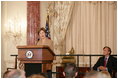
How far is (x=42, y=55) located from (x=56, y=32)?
4224mm

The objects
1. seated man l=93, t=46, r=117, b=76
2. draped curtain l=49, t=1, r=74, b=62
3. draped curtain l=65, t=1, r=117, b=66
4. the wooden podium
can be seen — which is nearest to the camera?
the wooden podium

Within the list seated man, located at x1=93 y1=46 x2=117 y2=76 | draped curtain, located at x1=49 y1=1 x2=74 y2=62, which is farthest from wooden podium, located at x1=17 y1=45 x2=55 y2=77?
draped curtain, located at x1=49 y1=1 x2=74 y2=62

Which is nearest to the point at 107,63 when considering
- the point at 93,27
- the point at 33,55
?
the point at 33,55

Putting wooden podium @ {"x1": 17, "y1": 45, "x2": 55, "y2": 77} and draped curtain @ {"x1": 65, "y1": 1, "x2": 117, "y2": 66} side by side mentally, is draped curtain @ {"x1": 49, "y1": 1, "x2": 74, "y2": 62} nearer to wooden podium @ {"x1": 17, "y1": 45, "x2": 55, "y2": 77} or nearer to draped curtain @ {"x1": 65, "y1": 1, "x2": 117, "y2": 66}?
draped curtain @ {"x1": 65, "y1": 1, "x2": 117, "y2": 66}

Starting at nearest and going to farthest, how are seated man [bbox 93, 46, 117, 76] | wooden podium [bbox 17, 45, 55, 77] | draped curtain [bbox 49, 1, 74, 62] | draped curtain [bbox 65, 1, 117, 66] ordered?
wooden podium [bbox 17, 45, 55, 77]
seated man [bbox 93, 46, 117, 76]
draped curtain [bbox 65, 1, 117, 66]
draped curtain [bbox 49, 1, 74, 62]

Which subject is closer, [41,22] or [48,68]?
[48,68]

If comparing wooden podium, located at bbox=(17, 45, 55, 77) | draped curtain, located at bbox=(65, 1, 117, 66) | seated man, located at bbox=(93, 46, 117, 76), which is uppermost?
draped curtain, located at bbox=(65, 1, 117, 66)

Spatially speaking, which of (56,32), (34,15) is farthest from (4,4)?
(56,32)

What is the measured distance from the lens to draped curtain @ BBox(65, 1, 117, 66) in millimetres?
8648

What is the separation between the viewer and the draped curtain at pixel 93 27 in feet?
28.4

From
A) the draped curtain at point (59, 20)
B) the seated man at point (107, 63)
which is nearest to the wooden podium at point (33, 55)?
the seated man at point (107, 63)

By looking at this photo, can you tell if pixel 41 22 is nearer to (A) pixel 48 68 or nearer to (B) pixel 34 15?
(B) pixel 34 15

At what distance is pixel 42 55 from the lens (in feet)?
15.2

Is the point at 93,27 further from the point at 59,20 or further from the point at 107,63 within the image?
the point at 107,63
